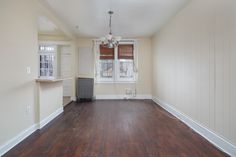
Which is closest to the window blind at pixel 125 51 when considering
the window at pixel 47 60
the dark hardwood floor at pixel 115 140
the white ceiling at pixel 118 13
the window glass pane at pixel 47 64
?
the white ceiling at pixel 118 13

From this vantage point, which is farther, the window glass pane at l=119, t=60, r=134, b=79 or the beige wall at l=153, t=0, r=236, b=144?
the window glass pane at l=119, t=60, r=134, b=79

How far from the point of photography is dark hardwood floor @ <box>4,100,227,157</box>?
8.30 ft

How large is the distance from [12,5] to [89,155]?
8.01 feet

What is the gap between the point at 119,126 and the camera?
3799 millimetres

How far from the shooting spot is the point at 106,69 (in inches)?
302

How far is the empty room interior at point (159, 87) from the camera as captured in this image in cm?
255

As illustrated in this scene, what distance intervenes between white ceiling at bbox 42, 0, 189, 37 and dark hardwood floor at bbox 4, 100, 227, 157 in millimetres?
2575

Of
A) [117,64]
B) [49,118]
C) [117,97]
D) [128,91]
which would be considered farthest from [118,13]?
[117,97]

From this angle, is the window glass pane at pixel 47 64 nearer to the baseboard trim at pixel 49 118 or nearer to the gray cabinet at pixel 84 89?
the gray cabinet at pixel 84 89

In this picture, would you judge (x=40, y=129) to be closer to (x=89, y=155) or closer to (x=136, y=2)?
(x=89, y=155)

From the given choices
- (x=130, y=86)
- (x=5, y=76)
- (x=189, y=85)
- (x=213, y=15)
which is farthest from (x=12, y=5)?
(x=130, y=86)

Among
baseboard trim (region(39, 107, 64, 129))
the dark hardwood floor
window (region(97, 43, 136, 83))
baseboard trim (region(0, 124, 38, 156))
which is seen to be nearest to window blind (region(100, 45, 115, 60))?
window (region(97, 43, 136, 83))

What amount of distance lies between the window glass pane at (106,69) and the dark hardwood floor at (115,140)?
349cm

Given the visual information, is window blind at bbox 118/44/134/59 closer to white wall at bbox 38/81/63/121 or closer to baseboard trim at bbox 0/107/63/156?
white wall at bbox 38/81/63/121
